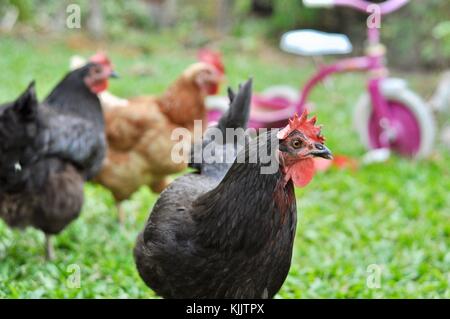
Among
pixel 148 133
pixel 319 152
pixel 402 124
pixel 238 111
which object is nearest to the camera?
pixel 319 152

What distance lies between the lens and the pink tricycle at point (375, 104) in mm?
6418

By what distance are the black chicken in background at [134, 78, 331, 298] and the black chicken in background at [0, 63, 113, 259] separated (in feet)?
4.44

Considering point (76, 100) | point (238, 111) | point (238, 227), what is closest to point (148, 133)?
point (76, 100)

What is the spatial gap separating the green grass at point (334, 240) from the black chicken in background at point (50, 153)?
375mm

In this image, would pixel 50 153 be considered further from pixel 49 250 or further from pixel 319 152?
pixel 319 152

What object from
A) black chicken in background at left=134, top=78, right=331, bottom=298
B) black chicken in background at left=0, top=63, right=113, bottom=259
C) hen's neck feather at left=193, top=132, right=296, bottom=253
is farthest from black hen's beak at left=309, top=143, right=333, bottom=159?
black chicken in background at left=0, top=63, right=113, bottom=259

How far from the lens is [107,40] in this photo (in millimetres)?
13031

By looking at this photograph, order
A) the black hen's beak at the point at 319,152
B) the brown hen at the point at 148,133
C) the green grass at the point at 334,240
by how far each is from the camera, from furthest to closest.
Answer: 1. the brown hen at the point at 148,133
2. the green grass at the point at 334,240
3. the black hen's beak at the point at 319,152

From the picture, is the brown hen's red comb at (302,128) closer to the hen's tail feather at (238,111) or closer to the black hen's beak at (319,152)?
the black hen's beak at (319,152)

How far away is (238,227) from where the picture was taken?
244 cm

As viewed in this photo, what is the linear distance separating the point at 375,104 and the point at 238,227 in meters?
4.60

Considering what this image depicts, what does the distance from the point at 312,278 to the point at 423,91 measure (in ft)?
22.0

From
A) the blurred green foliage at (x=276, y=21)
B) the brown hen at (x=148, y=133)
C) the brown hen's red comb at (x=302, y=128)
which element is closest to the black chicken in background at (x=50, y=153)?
the brown hen at (x=148, y=133)
